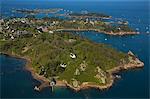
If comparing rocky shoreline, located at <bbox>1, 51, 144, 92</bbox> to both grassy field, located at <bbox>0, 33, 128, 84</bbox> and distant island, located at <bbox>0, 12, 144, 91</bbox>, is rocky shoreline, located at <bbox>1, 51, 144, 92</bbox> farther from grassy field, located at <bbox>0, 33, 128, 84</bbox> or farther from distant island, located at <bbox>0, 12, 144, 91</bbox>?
grassy field, located at <bbox>0, 33, 128, 84</bbox>

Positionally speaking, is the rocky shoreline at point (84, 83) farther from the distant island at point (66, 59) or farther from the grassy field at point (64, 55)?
the grassy field at point (64, 55)

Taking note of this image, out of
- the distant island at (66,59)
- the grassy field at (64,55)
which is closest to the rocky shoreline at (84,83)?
the distant island at (66,59)

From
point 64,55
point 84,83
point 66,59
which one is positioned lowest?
point 84,83

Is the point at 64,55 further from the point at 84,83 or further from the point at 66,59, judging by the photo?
Answer: the point at 84,83

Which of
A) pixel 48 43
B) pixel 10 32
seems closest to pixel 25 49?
pixel 48 43

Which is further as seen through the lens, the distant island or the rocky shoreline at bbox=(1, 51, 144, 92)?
the distant island

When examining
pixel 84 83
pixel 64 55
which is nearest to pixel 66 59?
pixel 64 55

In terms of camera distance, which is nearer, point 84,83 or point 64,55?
point 84,83

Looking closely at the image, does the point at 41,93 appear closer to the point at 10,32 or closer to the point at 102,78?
the point at 102,78

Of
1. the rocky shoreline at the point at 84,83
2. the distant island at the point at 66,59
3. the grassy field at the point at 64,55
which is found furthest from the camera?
the grassy field at the point at 64,55

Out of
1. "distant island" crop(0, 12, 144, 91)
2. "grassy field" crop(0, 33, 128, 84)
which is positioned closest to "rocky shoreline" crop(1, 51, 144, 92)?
"distant island" crop(0, 12, 144, 91)

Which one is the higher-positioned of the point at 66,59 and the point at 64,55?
the point at 64,55
